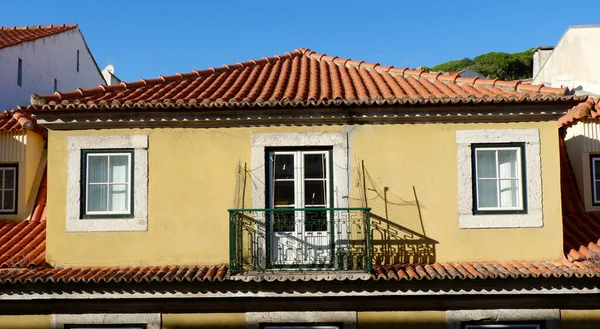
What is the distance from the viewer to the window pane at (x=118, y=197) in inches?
382

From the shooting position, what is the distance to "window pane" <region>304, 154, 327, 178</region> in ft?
31.7

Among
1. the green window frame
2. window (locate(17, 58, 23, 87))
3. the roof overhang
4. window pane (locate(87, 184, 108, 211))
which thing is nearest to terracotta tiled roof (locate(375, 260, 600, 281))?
the roof overhang

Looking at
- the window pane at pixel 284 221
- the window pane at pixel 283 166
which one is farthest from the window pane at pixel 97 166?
the window pane at pixel 284 221

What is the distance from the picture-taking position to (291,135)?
966 centimetres

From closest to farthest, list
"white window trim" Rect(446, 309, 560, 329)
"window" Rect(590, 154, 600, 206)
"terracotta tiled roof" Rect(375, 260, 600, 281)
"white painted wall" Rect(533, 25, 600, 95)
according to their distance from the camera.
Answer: "terracotta tiled roof" Rect(375, 260, 600, 281) < "white window trim" Rect(446, 309, 560, 329) < "window" Rect(590, 154, 600, 206) < "white painted wall" Rect(533, 25, 600, 95)

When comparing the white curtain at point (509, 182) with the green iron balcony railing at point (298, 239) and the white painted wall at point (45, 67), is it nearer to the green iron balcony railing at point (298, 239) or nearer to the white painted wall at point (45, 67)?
the green iron balcony railing at point (298, 239)

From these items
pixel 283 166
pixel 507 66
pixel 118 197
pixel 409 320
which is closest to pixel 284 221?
pixel 283 166

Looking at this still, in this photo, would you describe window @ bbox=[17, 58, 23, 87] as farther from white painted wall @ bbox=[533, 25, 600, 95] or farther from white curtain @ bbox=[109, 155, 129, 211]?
white painted wall @ bbox=[533, 25, 600, 95]

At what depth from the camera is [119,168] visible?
980cm

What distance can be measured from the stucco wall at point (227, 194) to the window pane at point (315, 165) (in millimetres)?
399

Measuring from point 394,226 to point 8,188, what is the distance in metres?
6.52

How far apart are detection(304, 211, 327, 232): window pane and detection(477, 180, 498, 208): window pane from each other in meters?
2.28

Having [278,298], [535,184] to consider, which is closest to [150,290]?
[278,298]

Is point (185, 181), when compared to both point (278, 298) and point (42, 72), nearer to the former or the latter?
point (278, 298)
